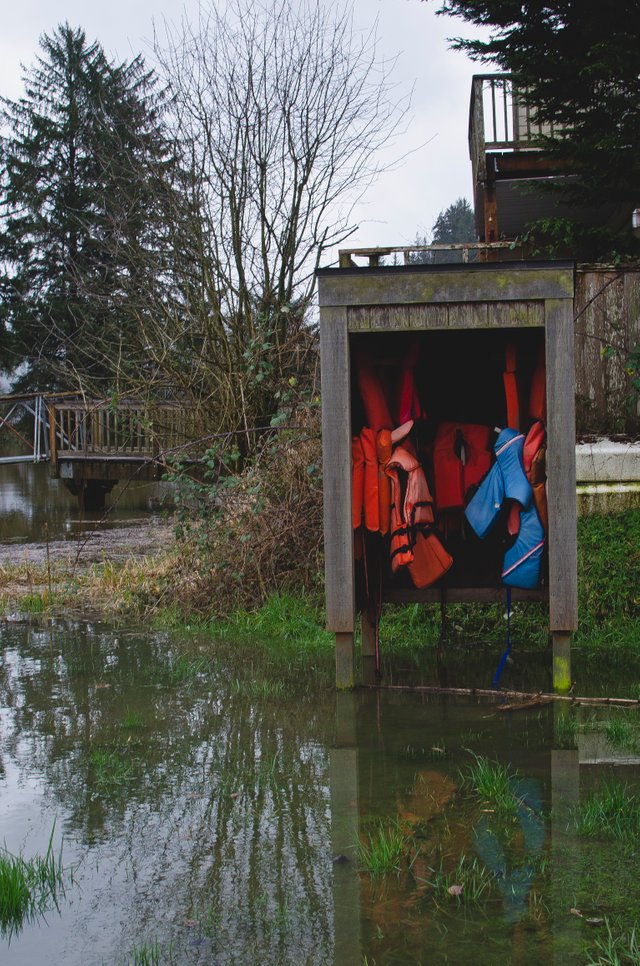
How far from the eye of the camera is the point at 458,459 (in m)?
6.36

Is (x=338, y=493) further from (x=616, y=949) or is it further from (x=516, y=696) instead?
(x=616, y=949)

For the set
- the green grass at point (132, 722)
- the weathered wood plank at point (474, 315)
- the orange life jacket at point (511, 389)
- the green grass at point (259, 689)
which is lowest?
the green grass at point (132, 722)

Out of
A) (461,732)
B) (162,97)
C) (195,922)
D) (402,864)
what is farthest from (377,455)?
(162,97)

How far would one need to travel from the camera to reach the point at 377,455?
6.11 meters

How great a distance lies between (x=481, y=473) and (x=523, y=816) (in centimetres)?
284

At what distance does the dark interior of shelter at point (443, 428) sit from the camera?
19.9ft

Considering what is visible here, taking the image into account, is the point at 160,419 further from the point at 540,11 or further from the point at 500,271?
the point at 500,271

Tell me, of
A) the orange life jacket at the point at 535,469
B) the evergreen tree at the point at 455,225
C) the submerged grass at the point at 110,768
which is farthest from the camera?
the evergreen tree at the point at 455,225

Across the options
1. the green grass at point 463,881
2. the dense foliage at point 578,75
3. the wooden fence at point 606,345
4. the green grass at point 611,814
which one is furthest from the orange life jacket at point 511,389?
the dense foliage at point 578,75

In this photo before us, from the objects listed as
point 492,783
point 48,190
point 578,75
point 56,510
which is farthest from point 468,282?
point 48,190

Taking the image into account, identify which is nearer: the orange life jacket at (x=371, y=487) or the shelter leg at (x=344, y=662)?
the shelter leg at (x=344, y=662)

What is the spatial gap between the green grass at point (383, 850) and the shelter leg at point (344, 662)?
6.99ft

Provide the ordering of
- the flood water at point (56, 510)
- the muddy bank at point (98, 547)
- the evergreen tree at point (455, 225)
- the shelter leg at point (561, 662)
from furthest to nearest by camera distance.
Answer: the evergreen tree at point (455, 225) < the flood water at point (56, 510) < the muddy bank at point (98, 547) < the shelter leg at point (561, 662)

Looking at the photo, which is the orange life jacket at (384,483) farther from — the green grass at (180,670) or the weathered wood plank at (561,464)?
the green grass at (180,670)
